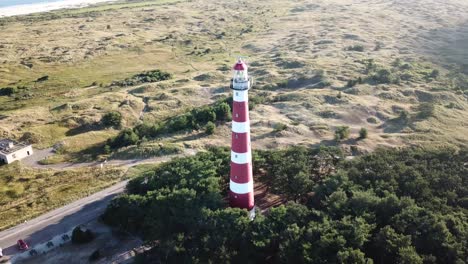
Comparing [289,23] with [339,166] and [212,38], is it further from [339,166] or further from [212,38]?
[339,166]

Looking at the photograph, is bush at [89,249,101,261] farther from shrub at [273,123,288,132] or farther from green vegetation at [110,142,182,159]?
shrub at [273,123,288,132]

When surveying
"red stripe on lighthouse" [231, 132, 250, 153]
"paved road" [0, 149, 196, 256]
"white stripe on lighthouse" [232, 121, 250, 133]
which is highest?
"white stripe on lighthouse" [232, 121, 250, 133]

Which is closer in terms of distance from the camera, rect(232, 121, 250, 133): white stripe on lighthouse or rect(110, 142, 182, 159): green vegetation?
rect(232, 121, 250, 133): white stripe on lighthouse

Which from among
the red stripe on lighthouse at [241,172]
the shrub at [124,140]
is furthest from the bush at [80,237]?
the shrub at [124,140]

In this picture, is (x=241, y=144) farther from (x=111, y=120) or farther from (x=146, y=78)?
(x=146, y=78)

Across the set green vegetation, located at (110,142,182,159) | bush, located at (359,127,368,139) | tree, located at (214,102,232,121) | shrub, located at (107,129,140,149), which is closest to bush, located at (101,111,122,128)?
shrub, located at (107,129,140,149)

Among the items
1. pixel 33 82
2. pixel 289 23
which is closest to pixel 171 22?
pixel 289 23

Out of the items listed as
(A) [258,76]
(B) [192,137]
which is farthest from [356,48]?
(B) [192,137]
